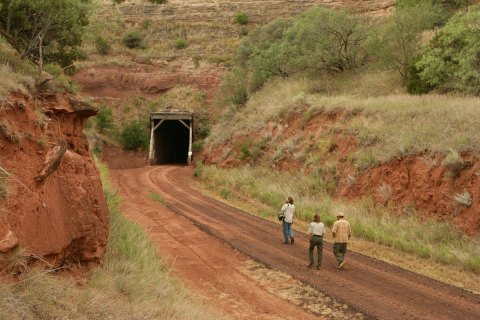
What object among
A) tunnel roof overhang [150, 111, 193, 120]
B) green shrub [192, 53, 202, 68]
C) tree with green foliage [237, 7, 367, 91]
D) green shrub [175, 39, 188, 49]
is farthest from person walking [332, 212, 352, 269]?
green shrub [175, 39, 188, 49]

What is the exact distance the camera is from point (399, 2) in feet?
126

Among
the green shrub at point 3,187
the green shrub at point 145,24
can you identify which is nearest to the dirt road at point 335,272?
the green shrub at point 3,187

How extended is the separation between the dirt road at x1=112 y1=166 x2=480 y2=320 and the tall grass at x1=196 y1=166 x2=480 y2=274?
1583 millimetres

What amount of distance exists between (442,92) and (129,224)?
19405mm

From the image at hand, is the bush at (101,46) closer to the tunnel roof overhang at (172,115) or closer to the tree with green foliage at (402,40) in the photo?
the tunnel roof overhang at (172,115)

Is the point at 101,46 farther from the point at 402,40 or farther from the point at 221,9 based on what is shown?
the point at 402,40

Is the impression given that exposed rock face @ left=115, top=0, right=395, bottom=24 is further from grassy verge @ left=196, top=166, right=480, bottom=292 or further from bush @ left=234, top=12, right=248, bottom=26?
grassy verge @ left=196, top=166, right=480, bottom=292

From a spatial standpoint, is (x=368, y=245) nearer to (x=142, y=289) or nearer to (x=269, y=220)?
(x=269, y=220)

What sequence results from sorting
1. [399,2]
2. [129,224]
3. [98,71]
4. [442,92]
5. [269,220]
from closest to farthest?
[129,224] → [269,220] → [442,92] → [399,2] → [98,71]

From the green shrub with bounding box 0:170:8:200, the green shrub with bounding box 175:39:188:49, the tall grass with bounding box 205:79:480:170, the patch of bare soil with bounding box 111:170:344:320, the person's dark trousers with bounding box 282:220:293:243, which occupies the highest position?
the green shrub with bounding box 175:39:188:49

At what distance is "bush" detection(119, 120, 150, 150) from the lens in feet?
139

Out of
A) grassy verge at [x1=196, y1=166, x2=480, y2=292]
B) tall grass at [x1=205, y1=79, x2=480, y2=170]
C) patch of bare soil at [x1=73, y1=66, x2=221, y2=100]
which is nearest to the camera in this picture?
grassy verge at [x1=196, y1=166, x2=480, y2=292]

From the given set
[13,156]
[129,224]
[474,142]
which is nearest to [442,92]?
[474,142]

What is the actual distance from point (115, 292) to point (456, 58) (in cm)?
2283
